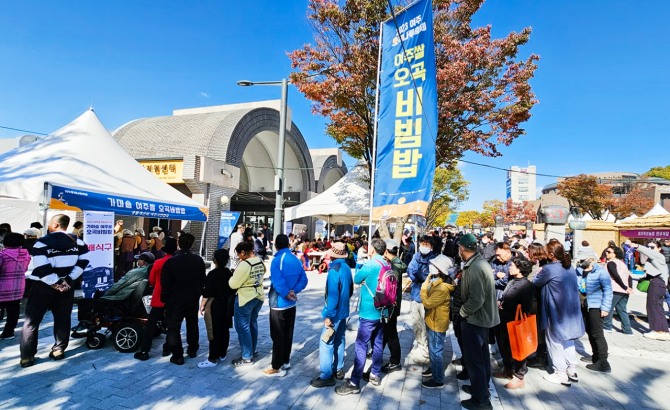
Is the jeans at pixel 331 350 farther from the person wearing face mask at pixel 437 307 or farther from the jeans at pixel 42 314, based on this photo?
the jeans at pixel 42 314

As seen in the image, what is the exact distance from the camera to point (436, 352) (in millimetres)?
3803

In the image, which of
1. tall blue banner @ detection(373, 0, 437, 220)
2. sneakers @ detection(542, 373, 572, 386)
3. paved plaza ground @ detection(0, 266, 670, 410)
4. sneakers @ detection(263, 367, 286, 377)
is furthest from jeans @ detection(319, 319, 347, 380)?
sneakers @ detection(542, 373, 572, 386)

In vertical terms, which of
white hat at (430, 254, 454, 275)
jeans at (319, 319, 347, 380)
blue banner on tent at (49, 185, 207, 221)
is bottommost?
jeans at (319, 319, 347, 380)

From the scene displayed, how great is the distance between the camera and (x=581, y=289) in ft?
17.2

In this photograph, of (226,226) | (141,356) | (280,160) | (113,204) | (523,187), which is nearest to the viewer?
(141,356)

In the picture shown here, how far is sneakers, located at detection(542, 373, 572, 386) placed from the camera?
402 centimetres

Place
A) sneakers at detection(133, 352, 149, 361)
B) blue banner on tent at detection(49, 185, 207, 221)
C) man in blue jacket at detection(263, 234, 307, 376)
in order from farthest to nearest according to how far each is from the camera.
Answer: blue banner on tent at detection(49, 185, 207, 221)
sneakers at detection(133, 352, 149, 361)
man in blue jacket at detection(263, 234, 307, 376)

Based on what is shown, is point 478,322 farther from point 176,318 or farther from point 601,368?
point 176,318

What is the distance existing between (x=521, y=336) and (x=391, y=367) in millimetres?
1592

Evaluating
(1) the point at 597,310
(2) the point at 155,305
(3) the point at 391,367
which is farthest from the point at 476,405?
(2) the point at 155,305

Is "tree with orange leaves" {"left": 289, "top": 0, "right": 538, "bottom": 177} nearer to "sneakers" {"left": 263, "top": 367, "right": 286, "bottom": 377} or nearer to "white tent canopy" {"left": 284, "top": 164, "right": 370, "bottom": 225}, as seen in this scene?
"white tent canopy" {"left": 284, "top": 164, "right": 370, "bottom": 225}

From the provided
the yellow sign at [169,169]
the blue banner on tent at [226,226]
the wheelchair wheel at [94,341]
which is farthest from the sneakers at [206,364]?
the yellow sign at [169,169]

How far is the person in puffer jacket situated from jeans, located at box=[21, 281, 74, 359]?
1270 mm

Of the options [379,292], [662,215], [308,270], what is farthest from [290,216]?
[662,215]
